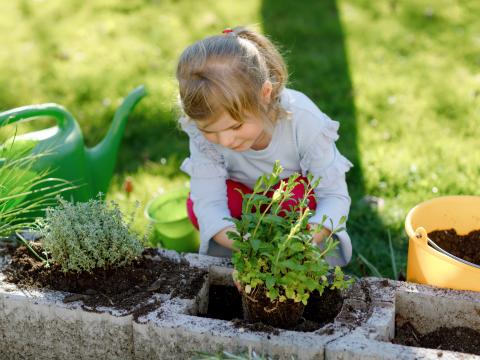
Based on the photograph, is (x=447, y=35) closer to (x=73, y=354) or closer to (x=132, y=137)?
(x=132, y=137)

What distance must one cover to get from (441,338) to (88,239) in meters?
1.14

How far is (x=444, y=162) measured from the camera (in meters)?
3.38

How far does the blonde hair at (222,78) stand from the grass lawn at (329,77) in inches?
33.8

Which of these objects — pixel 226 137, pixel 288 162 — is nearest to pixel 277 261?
pixel 226 137

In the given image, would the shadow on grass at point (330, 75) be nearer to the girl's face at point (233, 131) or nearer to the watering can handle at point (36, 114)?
the girl's face at point (233, 131)

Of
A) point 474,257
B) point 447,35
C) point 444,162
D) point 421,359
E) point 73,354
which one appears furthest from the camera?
point 447,35

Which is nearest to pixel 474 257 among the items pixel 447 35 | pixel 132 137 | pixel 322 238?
pixel 322 238

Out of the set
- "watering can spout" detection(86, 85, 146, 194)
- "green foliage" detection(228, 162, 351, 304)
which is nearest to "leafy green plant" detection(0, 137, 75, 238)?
"watering can spout" detection(86, 85, 146, 194)

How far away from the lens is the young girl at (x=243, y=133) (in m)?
2.25

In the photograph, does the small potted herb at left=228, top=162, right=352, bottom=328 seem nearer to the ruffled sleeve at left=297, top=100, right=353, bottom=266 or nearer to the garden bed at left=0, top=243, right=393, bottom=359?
the garden bed at left=0, top=243, right=393, bottom=359

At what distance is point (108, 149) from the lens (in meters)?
2.99

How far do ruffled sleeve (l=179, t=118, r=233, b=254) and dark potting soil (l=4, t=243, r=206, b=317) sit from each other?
0.29 m

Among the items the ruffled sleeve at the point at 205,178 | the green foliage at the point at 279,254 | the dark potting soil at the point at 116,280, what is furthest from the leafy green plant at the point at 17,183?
the green foliage at the point at 279,254

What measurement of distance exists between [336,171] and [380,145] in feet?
3.67
